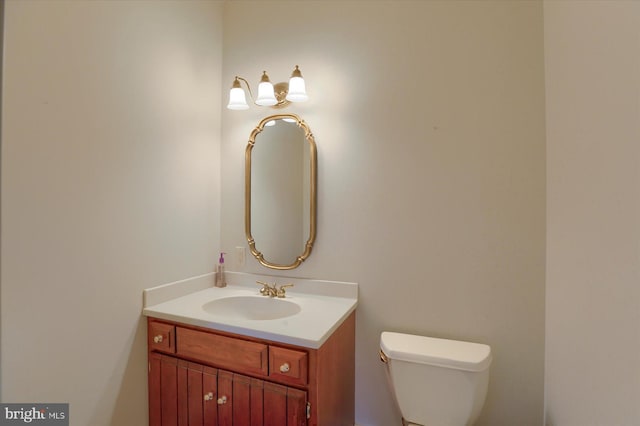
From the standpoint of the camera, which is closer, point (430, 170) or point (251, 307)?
point (430, 170)

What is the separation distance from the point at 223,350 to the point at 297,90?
1.36 meters

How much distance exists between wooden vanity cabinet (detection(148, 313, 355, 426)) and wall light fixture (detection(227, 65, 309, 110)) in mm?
1240

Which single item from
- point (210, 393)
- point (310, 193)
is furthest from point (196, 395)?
point (310, 193)

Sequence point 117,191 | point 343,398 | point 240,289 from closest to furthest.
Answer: point 117,191
point 343,398
point 240,289

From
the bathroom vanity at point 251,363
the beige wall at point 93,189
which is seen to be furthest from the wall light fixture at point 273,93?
the bathroom vanity at point 251,363

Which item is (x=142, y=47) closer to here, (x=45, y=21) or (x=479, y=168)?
(x=45, y=21)

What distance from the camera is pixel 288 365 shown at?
1.18 m

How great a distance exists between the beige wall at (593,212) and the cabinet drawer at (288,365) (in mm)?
919

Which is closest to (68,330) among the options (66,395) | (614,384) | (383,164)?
(66,395)

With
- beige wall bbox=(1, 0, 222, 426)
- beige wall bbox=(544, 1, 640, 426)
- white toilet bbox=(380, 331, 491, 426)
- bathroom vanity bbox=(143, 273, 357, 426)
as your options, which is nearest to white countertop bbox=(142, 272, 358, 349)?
bathroom vanity bbox=(143, 273, 357, 426)

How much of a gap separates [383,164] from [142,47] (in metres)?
1.33

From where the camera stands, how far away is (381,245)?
1.60 meters

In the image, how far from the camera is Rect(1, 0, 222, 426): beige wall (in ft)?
3.36

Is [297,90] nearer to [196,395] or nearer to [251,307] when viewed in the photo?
[251,307]
